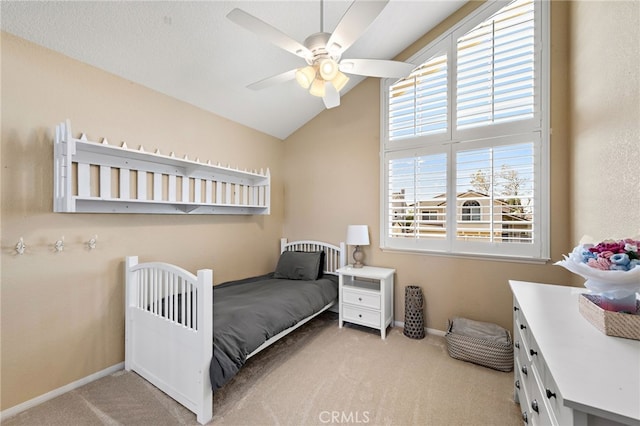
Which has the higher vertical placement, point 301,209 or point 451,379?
point 301,209

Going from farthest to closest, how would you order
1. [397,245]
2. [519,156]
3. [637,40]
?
[397,245]
[519,156]
[637,40]

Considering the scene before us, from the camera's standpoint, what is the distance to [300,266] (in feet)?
10.3

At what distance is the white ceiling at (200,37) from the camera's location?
169 centimetres

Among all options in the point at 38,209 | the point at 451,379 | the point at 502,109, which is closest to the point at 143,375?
the point at 38,209

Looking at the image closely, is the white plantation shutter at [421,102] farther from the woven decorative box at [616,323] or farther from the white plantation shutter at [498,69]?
the woven decorative box at [616,323]

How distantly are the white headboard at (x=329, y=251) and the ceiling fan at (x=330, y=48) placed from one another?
6.45 feet

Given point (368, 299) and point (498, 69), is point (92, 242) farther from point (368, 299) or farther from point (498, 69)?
point (498, 69)

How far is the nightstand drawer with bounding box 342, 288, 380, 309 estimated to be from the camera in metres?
2.70

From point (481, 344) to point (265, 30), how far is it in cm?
278

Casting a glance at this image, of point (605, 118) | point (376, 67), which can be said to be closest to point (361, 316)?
point (376, 67)

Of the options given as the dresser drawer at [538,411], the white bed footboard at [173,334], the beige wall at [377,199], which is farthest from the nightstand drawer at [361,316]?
the white bed footboard at [173,334]

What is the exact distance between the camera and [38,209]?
1.74 meters

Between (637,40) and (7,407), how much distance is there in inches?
161

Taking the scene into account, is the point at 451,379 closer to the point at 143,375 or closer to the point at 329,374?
the point at 329,374
